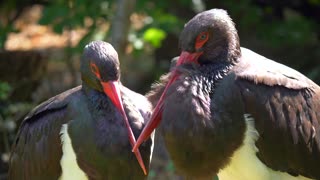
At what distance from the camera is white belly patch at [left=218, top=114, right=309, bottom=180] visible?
406 cm

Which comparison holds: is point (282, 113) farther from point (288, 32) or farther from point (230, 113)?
point (288, 32)

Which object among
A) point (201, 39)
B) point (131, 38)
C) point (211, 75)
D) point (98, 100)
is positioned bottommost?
point (131, 38)

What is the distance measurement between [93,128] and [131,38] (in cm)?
204

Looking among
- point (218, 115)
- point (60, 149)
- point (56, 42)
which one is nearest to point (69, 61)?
point (56, 42)

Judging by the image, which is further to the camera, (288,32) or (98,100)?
(288,32)

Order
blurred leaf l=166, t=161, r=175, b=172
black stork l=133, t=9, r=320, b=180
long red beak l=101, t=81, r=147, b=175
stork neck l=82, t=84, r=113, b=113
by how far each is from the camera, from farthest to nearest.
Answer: blurred leaf l=166, t=161, r=175, b=172
stork neck l=82, t=84, r=113, b=113
long red beak l=101, t=81, r=147, b=175
black stork l=133, t=9, r=320, b=180

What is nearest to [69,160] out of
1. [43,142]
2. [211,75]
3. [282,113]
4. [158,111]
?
[43,142]

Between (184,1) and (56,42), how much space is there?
3.15m

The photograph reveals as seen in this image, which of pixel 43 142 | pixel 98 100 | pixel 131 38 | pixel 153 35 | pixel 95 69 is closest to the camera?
pixel 95 69

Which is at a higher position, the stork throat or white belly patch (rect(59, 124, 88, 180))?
the stork throat

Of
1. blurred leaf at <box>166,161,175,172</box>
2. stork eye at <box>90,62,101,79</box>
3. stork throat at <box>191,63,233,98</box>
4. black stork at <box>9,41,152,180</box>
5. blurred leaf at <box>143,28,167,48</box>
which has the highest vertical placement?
stork eye at <box>90,62,101,79</box>

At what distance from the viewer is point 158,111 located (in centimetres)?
405

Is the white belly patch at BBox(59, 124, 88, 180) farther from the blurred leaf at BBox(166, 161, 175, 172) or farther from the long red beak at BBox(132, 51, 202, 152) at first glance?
the blurred leaf at BBox(166, 161, 175, 172)

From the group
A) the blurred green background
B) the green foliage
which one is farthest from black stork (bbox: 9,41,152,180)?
the green foliage
